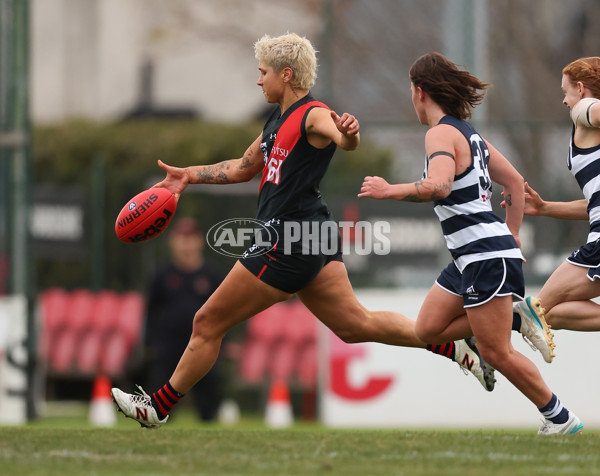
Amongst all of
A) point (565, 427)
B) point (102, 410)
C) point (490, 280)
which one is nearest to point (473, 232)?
point (490, 280)

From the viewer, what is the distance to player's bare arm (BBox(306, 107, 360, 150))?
251 inches

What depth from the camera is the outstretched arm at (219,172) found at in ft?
23.8

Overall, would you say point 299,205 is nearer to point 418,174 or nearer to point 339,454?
point 339,454

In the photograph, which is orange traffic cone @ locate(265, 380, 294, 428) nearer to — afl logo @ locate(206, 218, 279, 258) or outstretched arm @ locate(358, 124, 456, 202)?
afl logo @ locate(206, 218, 279, 258)

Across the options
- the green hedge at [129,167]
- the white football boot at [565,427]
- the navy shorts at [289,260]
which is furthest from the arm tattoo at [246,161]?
the green hedge at [129,167]

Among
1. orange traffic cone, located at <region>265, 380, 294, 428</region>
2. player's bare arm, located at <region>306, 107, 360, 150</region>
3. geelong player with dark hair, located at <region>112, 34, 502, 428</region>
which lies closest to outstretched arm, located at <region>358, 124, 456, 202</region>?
player's bare arm, located at <region>306, 107, 360, 150</region>

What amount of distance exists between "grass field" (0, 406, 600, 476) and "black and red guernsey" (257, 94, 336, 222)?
1.32 meters

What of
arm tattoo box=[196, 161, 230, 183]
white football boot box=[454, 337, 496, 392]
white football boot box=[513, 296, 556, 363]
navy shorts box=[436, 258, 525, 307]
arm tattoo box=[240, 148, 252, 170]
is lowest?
white football boot box=[454, 337, 496, 392]

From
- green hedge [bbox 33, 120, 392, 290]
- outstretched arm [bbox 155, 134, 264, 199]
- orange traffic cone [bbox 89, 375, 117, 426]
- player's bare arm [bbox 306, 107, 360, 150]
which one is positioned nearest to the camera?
player's bare arm [bbox 306, 107, 360, 150]

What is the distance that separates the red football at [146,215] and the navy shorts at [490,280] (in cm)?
183

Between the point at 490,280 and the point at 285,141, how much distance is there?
1.41m

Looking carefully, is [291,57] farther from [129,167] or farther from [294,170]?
[129,167]

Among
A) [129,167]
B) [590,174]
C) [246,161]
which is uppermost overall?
[129,167]

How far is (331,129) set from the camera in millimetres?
6574
